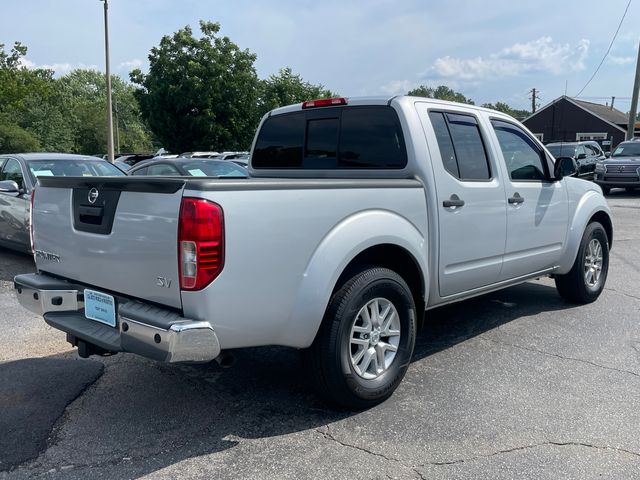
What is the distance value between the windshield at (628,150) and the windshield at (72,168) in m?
17.8

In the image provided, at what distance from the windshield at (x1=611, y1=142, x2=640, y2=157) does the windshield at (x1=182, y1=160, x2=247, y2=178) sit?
615 inches

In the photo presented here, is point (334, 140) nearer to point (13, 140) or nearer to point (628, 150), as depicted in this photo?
point (628, 150)

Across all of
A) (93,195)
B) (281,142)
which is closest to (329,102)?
(281,142)

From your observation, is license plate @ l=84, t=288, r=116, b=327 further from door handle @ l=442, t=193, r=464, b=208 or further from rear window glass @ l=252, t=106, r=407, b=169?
door handle @ l=442, t=193, r=464, b=208

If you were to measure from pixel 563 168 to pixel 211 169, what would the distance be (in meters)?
6.24

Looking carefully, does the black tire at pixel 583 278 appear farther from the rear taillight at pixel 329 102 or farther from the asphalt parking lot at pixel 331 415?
the rear taillight at pixel 329 102

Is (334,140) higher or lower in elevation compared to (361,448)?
higher

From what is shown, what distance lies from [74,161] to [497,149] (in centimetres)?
643

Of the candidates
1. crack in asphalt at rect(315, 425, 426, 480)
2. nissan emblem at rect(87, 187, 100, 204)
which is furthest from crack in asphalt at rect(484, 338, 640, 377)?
nissan emblem at rect(87, 187, 100, 204)

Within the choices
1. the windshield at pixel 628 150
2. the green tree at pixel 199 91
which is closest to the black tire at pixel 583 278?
the windshield at pixel 628 150

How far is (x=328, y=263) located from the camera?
3311 mm

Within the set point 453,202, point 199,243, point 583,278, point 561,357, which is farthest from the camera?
point 583,278

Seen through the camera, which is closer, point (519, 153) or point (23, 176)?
point (519, 153)

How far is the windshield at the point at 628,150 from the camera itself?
2016 centimetres
